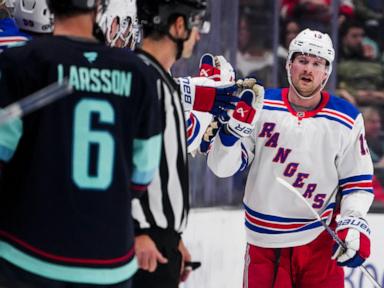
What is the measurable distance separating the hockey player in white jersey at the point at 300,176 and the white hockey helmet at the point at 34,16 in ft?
2.60

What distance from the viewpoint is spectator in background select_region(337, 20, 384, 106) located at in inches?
218

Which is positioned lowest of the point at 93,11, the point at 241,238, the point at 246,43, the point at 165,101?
the point at 241,238

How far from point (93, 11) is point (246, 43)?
8.72ft

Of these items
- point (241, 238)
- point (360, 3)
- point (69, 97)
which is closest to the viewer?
point (69, 97)

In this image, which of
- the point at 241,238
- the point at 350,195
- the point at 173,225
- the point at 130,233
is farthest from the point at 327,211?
the point at 130,233

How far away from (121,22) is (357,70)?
234 cm

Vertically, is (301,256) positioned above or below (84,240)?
below

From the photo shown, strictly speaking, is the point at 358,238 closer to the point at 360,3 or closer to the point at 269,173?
the point at 269,173

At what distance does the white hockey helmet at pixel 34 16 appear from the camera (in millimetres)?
3410

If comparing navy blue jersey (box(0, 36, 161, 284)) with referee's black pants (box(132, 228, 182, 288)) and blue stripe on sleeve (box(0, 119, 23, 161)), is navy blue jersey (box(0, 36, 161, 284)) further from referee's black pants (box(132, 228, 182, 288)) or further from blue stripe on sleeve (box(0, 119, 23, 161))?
referee's black pants (box(132, 228, 182, 288))

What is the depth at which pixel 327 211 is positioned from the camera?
4016 millimetres

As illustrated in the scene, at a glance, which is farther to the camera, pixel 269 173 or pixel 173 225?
pixel 269 173

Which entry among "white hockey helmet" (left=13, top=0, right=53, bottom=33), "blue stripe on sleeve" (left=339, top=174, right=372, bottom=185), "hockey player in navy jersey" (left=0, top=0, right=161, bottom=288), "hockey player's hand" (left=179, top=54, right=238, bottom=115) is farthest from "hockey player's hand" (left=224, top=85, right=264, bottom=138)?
"hockey player in navy jersey" (left=0, top=0, right=161, bottom=288)

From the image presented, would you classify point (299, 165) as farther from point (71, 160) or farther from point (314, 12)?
point (71, 160)
